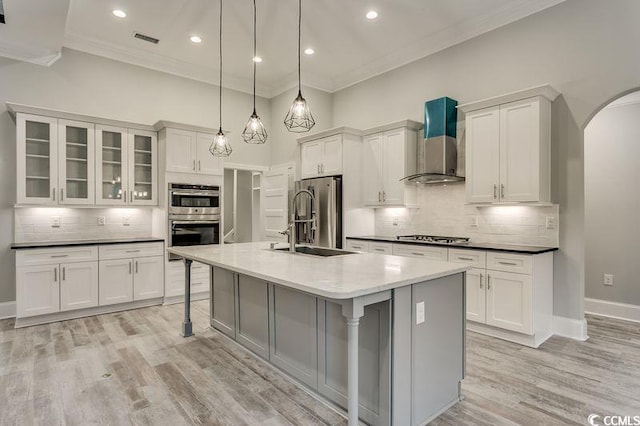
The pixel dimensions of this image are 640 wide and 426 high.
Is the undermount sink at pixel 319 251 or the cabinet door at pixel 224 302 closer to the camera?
the undermount sink at pixel 319 251

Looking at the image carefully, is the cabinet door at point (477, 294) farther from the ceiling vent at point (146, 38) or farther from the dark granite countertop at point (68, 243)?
the ceiling vent at point (146, 38)

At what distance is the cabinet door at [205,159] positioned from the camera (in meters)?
5.23

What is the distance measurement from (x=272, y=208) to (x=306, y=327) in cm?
405

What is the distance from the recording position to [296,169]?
6.08m

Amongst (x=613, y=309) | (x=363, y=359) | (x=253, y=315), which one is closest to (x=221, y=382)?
(x=253, y=315)

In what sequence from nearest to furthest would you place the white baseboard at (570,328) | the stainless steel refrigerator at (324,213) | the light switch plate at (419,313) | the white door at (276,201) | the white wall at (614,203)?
1. the light switch plate at (419,313)
2. the white baseboard at (570,328)
3. the white wall at (614,203)
4. the stainless steel refrigerator at (324,213)
5. the white door at (276,201)

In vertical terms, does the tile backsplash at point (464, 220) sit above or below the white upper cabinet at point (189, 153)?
below

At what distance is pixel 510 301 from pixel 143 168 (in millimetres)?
4895

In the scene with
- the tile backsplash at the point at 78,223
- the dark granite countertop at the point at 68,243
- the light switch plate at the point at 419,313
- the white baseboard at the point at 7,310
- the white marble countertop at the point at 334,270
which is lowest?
the white baseboard at the point at 7,310

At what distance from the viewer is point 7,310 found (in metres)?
4.30

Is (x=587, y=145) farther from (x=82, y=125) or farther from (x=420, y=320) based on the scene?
(x=82, y=125)

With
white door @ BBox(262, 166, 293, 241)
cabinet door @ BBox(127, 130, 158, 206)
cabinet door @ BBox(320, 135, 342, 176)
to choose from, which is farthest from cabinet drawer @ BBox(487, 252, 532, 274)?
cabinet door @ BBox(127, 130, 158, 206)

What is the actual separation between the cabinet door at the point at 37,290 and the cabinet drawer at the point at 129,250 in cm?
52

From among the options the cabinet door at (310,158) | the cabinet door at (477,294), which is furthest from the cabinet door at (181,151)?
the cabinet door at (477,294)
